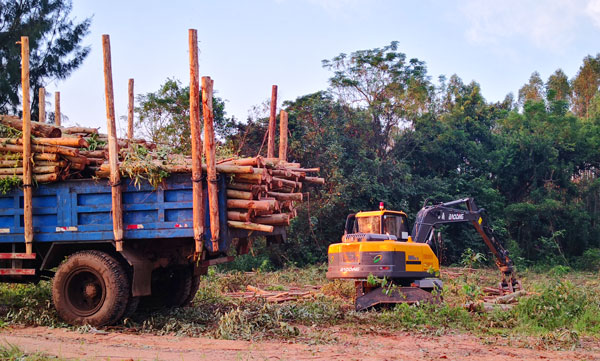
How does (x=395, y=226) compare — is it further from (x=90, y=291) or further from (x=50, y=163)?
(x=50, y=163)

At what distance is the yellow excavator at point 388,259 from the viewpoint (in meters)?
12.2

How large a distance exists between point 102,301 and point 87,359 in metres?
2.96

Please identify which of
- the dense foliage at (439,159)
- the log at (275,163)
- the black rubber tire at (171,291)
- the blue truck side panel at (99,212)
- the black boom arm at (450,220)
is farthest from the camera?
the dense foliage at (439,159)

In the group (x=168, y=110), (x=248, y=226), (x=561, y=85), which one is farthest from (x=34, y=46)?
(x=561, y=85)

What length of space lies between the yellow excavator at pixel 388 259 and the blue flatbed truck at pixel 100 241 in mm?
3198

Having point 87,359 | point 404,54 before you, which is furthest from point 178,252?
point 404,54

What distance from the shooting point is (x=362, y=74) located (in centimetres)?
2633

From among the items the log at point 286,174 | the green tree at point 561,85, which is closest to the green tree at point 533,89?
the green tree at point 561,85

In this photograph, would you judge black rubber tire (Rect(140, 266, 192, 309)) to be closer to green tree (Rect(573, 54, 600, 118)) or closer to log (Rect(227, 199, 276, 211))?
log (Rect(227, 199, 276, 211))

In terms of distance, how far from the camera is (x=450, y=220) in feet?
47.5

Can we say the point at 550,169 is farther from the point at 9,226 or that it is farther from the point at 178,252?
the point at 9,226

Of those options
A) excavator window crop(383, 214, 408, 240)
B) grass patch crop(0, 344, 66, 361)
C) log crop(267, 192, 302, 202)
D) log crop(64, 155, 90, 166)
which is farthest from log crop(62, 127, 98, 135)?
excavator window crop(383, 214, 408, 240)

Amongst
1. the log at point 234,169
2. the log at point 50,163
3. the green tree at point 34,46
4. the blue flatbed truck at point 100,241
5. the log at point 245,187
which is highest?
the green tree at point 34,46

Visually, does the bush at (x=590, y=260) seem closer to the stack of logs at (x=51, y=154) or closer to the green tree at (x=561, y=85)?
the green tree at (x=561, y=85)
